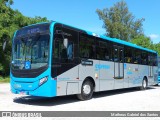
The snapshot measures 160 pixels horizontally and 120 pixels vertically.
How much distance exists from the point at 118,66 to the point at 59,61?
5.77m

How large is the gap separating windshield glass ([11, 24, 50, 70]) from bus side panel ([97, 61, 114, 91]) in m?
3.86

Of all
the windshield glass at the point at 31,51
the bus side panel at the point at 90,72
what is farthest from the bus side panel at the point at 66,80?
the windshield glass at the point at 31,51

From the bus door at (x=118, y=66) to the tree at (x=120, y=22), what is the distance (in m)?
43.0

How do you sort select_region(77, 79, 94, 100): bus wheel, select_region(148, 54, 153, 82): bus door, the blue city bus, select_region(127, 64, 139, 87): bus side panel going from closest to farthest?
the blue city bus < select_region(77, 79, 94, 100): bus wheel < select_region(127, 64, 139, 87): bus side panel < select_region(148, 54, 153, 82): bus door

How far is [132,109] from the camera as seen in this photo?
1030 cm

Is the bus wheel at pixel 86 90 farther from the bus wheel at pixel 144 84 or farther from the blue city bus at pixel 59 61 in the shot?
the bus wheel at pixel 144 84

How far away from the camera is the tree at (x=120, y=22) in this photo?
194ft

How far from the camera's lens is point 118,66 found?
623 inches

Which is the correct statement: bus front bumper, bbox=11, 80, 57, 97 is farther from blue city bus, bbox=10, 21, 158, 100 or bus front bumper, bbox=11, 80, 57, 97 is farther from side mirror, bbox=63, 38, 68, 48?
side mirror, bbox=63, 38, 68, 48

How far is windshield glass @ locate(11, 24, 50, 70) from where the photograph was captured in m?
10.8

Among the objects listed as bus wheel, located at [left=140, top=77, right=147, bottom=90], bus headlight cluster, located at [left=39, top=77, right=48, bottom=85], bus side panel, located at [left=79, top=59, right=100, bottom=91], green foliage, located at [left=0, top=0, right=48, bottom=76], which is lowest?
bus wheel, located at [left=140, top=77, right=147, bottom=90]

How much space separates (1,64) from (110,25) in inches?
1266

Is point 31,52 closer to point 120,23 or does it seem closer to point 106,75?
point 106,75

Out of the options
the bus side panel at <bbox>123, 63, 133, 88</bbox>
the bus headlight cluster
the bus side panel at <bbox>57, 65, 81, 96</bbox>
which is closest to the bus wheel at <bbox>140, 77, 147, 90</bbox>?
the bus side panel at <bbox>123, 63, 133, 88</bbox>
